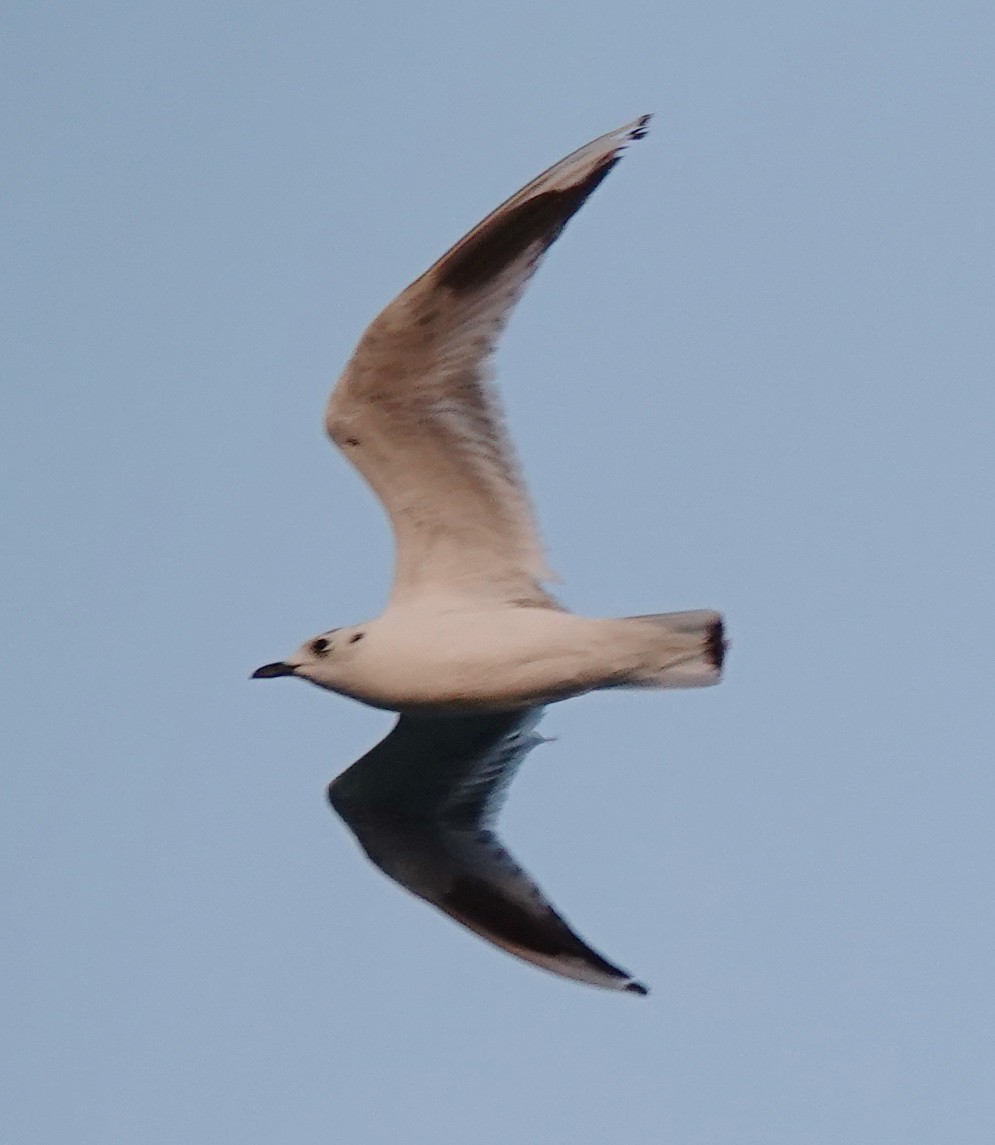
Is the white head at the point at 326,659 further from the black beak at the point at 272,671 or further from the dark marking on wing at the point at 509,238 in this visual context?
the dark marking on wing at the point at 509,238

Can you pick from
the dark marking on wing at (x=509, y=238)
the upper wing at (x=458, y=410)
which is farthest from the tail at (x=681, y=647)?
the dark marking on wing at (x=509, y=238)

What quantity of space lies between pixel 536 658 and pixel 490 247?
1409 mm

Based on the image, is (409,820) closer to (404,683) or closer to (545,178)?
(404,683)

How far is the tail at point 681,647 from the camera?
295 inches

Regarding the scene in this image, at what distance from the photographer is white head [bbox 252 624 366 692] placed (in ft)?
25.3

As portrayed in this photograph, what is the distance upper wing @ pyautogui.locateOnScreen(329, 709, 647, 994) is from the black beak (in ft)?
2.54

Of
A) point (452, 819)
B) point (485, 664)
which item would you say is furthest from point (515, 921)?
point (485, 664)

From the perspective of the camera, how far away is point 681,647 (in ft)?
24.7

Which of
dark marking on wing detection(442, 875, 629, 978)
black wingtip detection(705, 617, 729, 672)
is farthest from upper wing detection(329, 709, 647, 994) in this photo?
black wingtip detection(705, 617, 729, 672)

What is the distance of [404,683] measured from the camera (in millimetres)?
7570

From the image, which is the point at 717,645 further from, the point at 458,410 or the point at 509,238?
the point at 509,238

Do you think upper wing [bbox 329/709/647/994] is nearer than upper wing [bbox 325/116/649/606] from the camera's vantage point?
No

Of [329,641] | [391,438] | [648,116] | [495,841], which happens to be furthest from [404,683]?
[648,116]

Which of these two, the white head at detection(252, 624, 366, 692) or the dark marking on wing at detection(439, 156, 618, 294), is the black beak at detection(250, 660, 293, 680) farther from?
the dark marking on wing at detection(439, 156, 618, 294)
